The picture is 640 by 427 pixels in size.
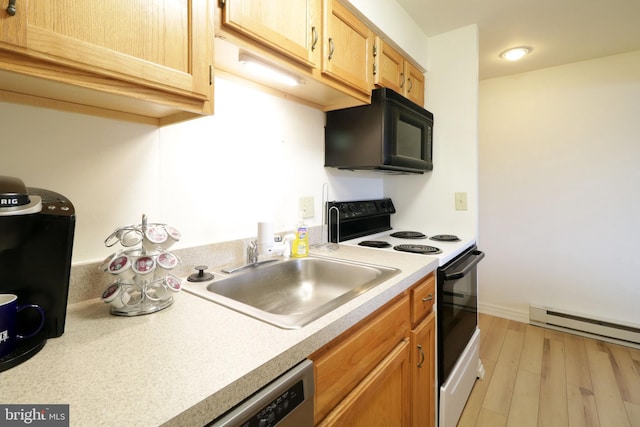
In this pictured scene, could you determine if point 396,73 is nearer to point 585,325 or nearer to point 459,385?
point 459,385

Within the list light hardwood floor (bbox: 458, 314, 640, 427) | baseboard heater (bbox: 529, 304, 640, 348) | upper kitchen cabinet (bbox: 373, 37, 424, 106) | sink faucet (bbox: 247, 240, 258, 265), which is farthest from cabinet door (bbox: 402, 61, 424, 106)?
baseboard heater (bbox: 529, 304, 640, 348)

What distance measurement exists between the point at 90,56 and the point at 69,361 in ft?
1.93

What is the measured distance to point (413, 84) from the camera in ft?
6.57

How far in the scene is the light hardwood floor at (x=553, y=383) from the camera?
5.34ft

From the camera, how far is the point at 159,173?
104 centimetres

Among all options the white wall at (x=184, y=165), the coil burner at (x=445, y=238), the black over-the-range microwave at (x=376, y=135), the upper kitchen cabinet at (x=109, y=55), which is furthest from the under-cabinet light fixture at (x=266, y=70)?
the coil burner at (x=445, y=238)

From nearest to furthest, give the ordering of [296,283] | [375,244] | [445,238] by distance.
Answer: [296,283] → [375,244] → [445,238]

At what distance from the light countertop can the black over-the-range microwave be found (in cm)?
99

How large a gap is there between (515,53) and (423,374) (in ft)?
7.87

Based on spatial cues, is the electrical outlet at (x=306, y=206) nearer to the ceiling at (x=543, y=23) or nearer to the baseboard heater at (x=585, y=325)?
the ceiling at (x=543, y=23)

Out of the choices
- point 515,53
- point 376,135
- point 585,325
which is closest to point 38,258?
point 376,135

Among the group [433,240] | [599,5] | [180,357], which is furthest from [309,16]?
[599,5]

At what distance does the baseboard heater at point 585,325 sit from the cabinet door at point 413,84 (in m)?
2.12

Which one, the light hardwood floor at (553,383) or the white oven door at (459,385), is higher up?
the white oven door at (459,385)
